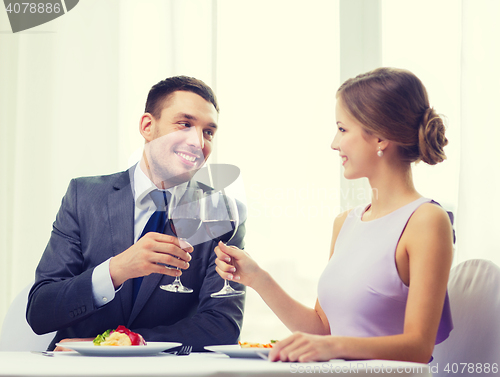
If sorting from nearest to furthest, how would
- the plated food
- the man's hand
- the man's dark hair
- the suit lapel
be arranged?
the plated food, the man's hand, the suit lapel, the man's dark hair

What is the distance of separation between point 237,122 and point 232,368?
1723 mm

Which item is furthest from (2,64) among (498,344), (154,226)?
(498,344)

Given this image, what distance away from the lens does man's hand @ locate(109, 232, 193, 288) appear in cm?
108

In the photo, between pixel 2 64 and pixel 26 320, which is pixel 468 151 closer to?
pixel 26 320

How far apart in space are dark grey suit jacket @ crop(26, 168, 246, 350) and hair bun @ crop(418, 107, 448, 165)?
2.42 ft

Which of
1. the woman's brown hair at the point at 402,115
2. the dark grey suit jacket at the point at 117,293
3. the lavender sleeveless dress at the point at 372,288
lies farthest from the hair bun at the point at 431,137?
the dark grey suit jacket at the point at 117,293

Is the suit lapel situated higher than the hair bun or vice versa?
the hair bun

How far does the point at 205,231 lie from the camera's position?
1.10m

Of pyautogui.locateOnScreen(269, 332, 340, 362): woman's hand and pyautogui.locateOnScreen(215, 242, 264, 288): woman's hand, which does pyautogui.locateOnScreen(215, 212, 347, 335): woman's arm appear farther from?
pyautogui.locateOnScreen(269, 332, 340, 362): woman's hand

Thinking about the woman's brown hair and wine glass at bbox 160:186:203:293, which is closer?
wine glass at bbox 160:186:203:293

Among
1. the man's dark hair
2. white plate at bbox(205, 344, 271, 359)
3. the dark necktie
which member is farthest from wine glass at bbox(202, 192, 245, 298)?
the man's dark hair

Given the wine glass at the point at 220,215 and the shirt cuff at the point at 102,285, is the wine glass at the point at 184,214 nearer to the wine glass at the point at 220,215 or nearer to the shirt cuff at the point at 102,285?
the wine glass at the point at 220,215

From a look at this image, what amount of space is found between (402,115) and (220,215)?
551 millimetres

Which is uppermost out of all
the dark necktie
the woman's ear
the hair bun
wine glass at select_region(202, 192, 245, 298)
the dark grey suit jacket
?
the woman's ear
